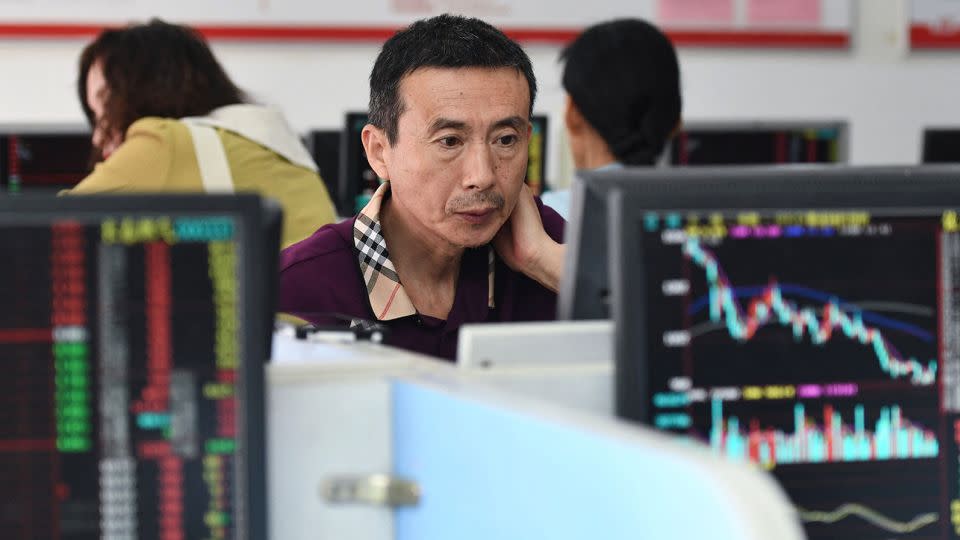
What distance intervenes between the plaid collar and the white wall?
3186mm

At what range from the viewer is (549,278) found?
163cm

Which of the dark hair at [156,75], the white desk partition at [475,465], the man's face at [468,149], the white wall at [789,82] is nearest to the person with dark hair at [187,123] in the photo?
the dark hair at [156,75]

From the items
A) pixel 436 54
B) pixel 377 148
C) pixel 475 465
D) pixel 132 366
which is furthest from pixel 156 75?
pixel 475 465

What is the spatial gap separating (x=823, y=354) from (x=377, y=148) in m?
0.84

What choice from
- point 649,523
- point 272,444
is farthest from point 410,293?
point 649,523

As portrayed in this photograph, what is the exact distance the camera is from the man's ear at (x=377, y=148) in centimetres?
168

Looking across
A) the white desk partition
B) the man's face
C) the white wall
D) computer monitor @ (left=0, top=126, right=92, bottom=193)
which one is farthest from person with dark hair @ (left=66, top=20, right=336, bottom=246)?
the white wall

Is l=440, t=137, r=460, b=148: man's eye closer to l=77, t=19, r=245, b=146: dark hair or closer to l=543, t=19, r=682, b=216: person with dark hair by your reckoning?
l=543, t=19, r=682, b=216: person with dark hair

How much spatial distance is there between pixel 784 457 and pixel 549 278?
2.24 feet

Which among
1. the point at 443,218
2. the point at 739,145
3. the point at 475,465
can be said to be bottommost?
the point at 475,465

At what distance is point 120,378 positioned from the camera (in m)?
0.90

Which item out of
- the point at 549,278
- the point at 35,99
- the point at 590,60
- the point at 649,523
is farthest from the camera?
the point at 35,99

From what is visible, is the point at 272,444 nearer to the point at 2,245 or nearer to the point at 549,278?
the point at 2,245

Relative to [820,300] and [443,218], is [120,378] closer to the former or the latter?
[820,300]
